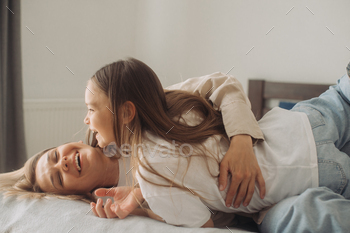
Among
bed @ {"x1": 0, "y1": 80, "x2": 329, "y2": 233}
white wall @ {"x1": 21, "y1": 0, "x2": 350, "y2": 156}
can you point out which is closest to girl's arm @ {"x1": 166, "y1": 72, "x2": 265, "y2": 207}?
bed @ {"x1": 0, "y1": 80, "x2": 329, "y2": 233}

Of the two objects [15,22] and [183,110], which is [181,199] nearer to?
[183,110]

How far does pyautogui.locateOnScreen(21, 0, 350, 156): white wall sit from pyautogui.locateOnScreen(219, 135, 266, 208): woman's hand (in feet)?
2.66

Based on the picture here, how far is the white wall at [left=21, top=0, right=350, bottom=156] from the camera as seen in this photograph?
4.61 feet

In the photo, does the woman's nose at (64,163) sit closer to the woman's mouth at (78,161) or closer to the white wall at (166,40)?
the woman's mouth at (78,161)

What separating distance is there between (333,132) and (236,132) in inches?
10.4

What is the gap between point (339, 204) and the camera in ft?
1.90

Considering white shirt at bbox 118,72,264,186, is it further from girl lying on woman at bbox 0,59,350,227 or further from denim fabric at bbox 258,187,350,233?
denim fabric at bbox 258,187,350,233

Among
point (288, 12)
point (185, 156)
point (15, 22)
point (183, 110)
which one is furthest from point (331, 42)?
point (15, 22)

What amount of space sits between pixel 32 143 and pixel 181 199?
135 centimetres

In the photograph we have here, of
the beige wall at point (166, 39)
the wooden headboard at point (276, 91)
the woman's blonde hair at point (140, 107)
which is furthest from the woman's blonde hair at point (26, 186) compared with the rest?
the wooden headboard at point (276, 91)

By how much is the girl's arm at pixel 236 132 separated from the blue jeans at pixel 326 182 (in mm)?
84

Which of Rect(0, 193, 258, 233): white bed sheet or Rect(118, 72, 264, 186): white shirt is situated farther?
Rect(118, 72, 264, 186): white shirt

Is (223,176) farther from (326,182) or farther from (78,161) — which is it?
(78,161)

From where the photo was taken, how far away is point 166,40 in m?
1.60
